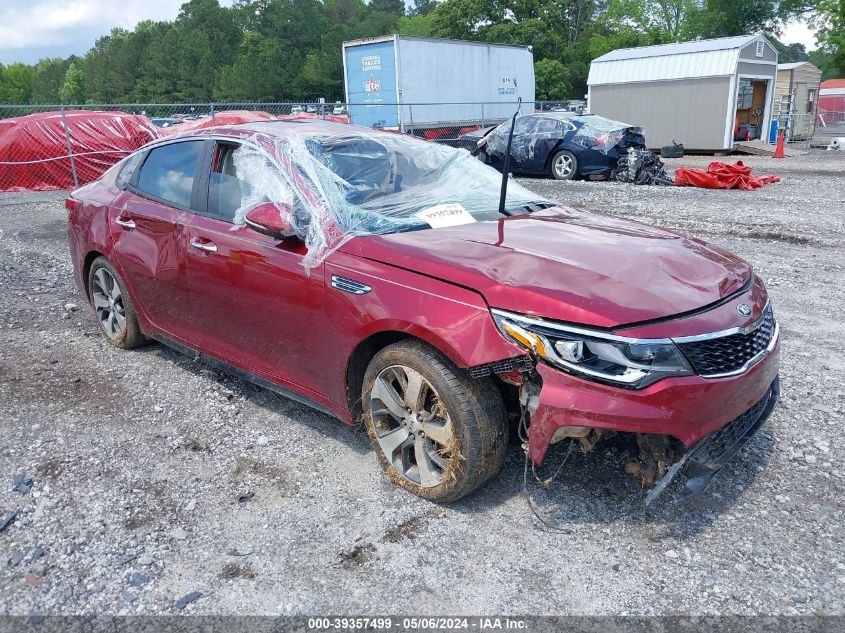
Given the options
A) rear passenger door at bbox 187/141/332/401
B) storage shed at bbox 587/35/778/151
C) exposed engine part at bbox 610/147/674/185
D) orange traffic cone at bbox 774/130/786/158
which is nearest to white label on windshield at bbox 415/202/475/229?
rear passenger door at bbox 187/141/332/401

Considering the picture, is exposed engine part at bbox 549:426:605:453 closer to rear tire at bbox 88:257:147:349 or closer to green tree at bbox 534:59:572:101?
rear tire at bbox 88:257:147:349

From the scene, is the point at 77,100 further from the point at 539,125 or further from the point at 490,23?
the point at 539,125

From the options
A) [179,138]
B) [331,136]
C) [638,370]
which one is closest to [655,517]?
[638,370]

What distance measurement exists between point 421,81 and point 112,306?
55.6ft

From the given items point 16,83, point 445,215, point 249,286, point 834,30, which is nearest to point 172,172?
point 249,286

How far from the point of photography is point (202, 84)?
81562mm

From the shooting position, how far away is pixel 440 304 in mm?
2969

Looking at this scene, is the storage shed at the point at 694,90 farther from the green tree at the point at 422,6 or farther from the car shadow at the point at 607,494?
the green tree at the point at 422,6

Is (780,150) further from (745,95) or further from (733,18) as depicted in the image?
(733,18)

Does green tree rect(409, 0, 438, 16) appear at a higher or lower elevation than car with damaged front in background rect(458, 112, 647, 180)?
higher

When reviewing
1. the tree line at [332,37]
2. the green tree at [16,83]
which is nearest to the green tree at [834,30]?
the tree line at [332,37]

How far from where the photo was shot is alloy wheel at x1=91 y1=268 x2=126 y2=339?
5109 mm

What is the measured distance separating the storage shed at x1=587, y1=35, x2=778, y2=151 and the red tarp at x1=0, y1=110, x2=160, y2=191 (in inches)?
642

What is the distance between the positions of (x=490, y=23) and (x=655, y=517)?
222 feet
